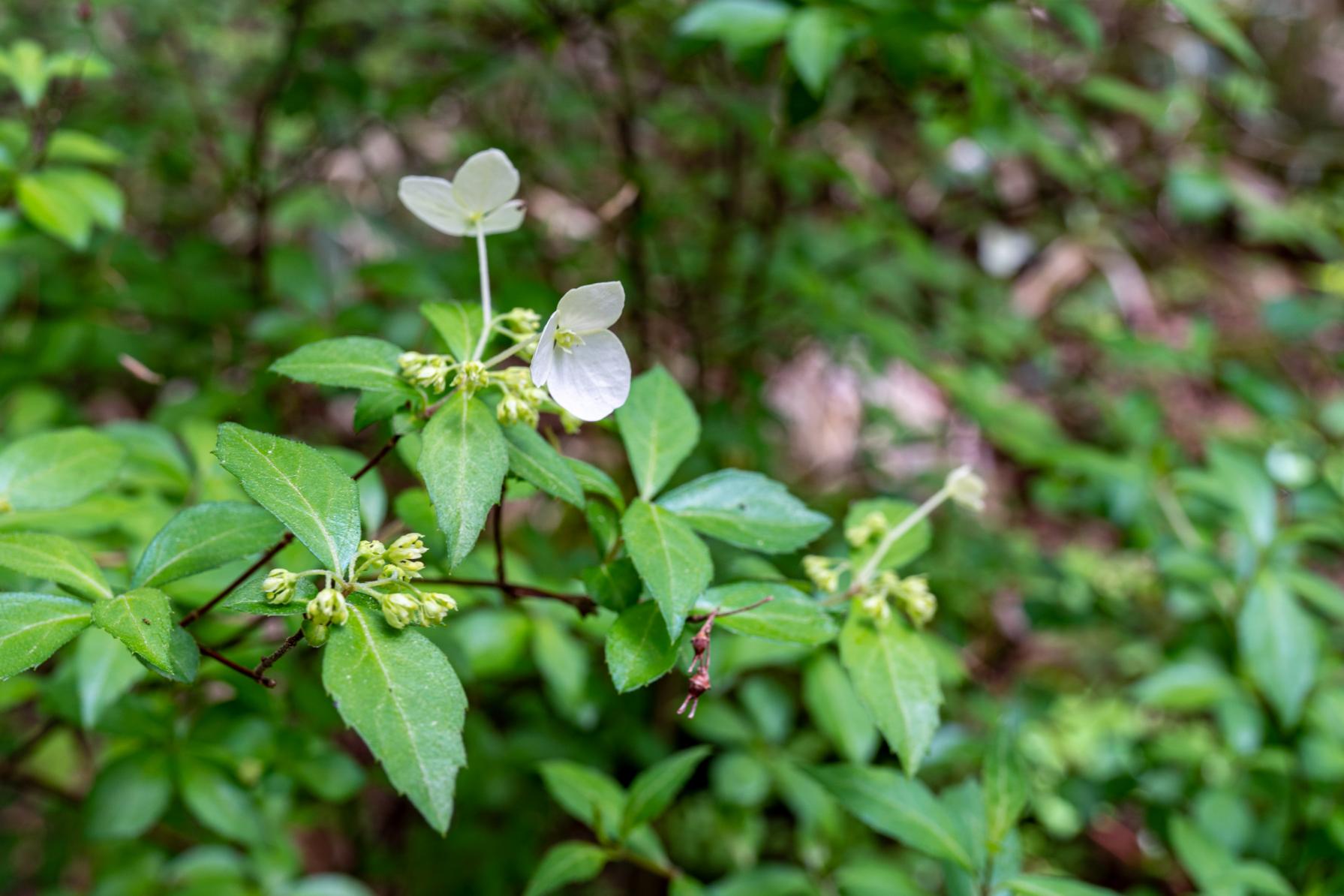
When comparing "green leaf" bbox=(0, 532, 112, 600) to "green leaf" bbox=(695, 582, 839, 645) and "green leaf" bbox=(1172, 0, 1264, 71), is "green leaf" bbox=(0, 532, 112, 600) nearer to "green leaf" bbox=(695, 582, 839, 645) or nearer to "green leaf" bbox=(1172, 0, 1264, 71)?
"green leaf" bbox=(695, 582, 839, 645)

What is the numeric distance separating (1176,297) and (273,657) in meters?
4.96

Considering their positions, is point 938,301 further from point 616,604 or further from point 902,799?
point 616,604

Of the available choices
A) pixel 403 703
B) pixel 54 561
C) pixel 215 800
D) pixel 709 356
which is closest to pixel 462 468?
pixel 403 703

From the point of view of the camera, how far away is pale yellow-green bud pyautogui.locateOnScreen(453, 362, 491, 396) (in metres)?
0.84

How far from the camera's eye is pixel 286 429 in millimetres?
2227

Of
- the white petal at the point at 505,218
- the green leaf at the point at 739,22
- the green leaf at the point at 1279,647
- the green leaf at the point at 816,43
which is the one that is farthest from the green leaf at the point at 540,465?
the green leaf at the point at 1279,647

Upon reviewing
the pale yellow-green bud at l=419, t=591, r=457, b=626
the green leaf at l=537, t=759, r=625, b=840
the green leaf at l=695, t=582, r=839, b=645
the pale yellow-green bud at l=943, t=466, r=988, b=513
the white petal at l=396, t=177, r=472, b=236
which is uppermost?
the white petal at l=396, t=177, r=472, b=236

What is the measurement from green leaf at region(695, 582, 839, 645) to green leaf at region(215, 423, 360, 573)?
1.21ft

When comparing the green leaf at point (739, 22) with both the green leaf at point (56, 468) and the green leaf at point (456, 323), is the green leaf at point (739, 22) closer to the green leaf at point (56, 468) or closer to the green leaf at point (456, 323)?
the green leaf at point (456, 323)

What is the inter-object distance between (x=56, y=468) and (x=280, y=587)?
1.98 feet

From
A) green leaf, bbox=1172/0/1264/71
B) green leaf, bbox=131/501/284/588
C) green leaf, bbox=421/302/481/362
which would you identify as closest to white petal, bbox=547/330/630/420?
green leaf, bbox=421/302/481/362

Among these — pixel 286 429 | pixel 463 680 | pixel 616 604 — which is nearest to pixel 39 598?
pixel 616 604

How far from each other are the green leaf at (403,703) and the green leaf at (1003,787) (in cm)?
78

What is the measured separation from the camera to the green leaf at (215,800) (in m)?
1.41
